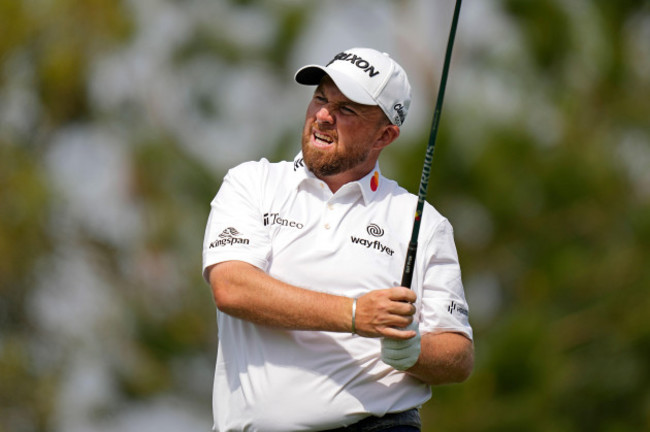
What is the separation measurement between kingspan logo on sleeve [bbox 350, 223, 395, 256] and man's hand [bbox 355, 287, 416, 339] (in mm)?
396

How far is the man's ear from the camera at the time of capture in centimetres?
525

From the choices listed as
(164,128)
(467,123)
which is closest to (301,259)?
(467,123)

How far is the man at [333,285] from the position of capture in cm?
469

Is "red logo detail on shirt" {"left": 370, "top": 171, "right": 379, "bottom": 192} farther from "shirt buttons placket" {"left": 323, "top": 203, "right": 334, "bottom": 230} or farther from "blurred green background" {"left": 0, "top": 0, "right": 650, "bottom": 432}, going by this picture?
"blurred green background" {"left": 0, "top": 0, "right": 650, "bottom": 432}

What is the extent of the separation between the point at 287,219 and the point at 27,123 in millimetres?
13572

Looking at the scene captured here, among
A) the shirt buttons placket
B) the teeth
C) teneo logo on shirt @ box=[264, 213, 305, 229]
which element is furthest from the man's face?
teneo logo on shirt @ box=[264, 213, 305, 229]

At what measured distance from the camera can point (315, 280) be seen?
4879 mm

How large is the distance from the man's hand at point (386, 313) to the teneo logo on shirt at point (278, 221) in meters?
0.49

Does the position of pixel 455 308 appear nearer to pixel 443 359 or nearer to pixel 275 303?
pixel 443 359

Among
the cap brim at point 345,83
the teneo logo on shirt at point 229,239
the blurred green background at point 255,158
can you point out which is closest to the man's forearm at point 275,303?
the teneo logo on shirt at point 229,239

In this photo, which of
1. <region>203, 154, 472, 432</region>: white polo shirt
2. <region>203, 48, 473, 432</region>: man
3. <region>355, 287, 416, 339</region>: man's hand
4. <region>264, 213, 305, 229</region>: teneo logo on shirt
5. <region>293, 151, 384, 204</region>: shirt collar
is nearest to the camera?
<region>355, 287, 416, 339</region>: man's hand

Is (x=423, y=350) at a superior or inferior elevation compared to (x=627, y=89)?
inferior

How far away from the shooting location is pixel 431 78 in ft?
61.3

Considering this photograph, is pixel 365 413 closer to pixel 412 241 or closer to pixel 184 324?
pixel 412 241
